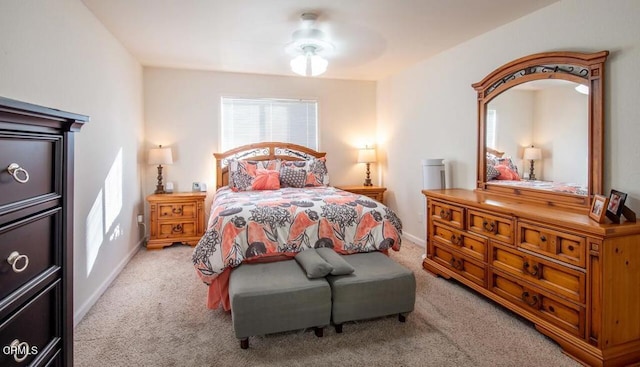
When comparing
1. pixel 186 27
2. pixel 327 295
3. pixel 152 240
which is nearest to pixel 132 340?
pixel 327 295

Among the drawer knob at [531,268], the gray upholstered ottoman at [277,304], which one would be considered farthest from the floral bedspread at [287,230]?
the drawer knob at [531,268]

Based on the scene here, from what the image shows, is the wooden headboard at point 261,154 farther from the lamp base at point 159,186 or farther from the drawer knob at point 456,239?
the drawer knob at point 456,239

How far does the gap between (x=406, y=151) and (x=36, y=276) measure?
4.43m

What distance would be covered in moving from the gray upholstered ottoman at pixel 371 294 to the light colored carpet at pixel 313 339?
0.12m

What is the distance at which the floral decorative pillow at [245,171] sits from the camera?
4410 millimetres

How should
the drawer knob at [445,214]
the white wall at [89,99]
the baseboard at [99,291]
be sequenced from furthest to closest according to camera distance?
the drawer knob at [445,214]
the baseboard at [99,291]
the white wall at [89,99]

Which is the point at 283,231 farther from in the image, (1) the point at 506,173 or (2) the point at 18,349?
(1) the point at 506,173

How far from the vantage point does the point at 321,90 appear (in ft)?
17.8

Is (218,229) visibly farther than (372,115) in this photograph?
No

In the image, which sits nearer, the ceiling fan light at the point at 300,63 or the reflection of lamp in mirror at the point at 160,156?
the ceiling fan light at the point at 300,63

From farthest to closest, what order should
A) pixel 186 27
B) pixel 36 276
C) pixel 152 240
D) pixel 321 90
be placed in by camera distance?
pixel 321 90
pixel 152 240
pixel 186 27
pixel 36 276

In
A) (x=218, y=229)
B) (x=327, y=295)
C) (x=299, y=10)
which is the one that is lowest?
(x=327, y=295)

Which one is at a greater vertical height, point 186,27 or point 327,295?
point 186,27

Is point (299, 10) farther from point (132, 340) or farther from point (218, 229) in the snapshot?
point (132, 340)
